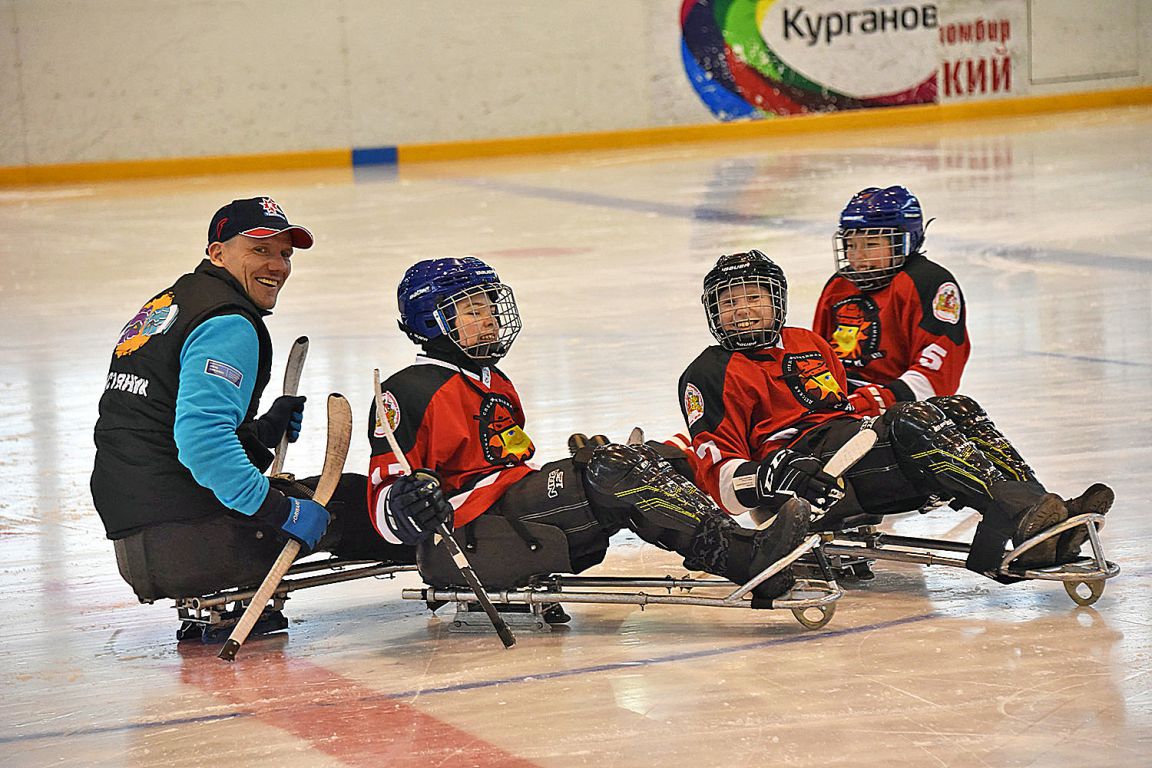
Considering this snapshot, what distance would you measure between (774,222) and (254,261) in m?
8.94

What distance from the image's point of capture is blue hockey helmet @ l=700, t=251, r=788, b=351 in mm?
4508

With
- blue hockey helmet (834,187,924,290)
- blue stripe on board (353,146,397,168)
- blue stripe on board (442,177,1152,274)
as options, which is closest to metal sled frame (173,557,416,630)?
blue hockey helmet (834,187,924,290)

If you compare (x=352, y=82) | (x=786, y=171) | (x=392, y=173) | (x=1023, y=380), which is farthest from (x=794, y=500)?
(x=352, y=82)

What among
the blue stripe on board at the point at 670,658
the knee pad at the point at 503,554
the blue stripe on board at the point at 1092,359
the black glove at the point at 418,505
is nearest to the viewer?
the blue stripe on board at the point at 670,658

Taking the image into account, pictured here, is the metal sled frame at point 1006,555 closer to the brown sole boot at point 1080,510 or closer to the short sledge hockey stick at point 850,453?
the brown sole boot at point 1080,510

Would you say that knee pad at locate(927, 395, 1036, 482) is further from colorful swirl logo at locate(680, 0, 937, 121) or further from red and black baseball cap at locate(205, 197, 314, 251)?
colorful swirl logo at locate(680, 0, 937, 121)

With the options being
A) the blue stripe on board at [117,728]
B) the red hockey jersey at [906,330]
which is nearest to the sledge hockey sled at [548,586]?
the blue stripe on board at [117,728]

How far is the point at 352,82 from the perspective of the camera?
20312mm

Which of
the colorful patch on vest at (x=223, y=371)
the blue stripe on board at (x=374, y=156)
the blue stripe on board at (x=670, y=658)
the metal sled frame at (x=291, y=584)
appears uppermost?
the colorful patch on vest at (x=223, y=371)

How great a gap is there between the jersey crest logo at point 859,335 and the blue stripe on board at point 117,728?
7.51 feet

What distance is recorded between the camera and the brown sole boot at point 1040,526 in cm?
404

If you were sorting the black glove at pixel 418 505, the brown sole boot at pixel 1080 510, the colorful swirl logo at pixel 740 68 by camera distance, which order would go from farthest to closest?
the colorful swirl logo at pixel 740 68 → the brown sole boot at pixel 1080 510 → the black glove at pixel 418 505

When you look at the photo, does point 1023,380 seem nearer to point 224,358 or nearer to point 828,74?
point 224,358

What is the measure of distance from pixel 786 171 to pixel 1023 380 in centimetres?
1000
